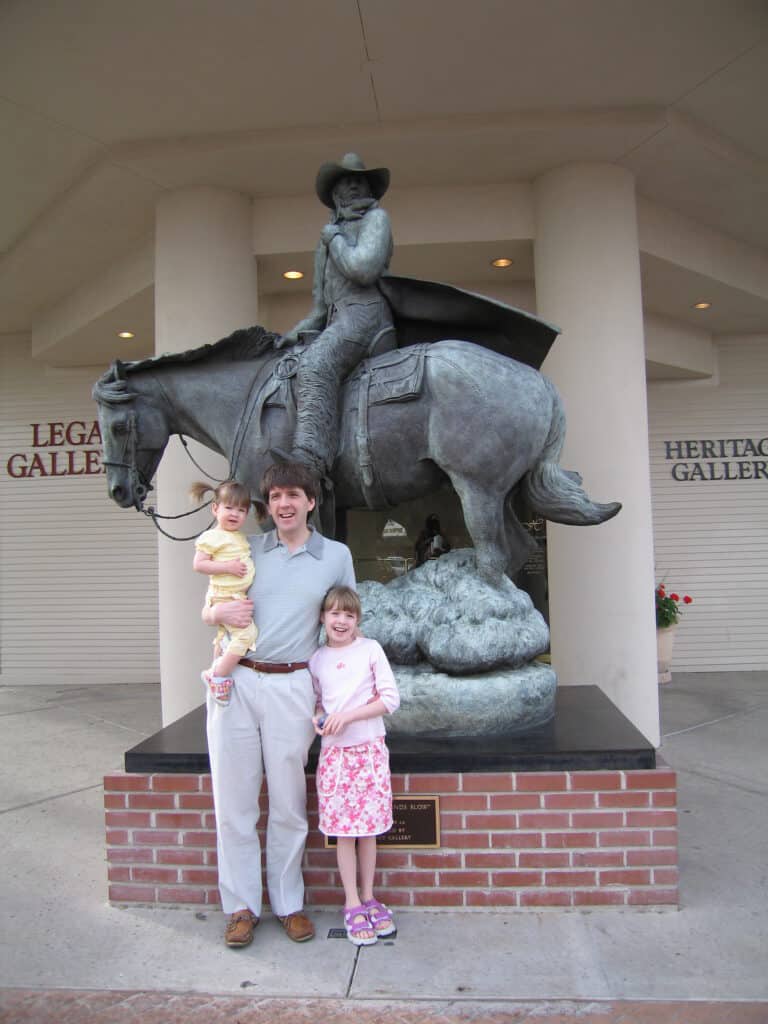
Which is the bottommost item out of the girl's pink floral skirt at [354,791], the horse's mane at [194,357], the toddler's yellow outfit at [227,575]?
the girl's pink floral skirt at [354,791]

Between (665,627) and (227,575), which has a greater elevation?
(227,575)

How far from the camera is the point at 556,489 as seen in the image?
11.8ft

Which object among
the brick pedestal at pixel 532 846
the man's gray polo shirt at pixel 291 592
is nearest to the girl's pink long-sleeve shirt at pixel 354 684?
the man's gray polo shirt at pixel 291 592

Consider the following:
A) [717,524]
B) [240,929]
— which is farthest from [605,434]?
[240,929]

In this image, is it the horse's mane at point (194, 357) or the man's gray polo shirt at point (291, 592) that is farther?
the horse's mane at point (194, 357)

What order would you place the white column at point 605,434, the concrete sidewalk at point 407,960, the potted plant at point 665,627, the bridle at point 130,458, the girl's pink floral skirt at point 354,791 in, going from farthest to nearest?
the potted plant at point 665,627
the white column at point 605,434
the bridle at point 130,458
the girl's pink floral skirt at point 354,791
the concrete sidewalk at point 407,960

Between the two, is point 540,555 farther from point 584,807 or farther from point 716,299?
point 584,807

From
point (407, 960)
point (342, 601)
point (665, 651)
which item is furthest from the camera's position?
point (665, 651)

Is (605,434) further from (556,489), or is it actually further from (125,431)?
(125,431)

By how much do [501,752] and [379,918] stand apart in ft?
2.36

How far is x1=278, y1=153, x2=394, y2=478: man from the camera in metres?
3.40

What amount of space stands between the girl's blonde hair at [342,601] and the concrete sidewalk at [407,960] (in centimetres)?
114

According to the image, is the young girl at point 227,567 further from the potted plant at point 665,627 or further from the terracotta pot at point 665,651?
the terracotta pot at point 665,651

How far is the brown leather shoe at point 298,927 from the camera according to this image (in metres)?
2.53
